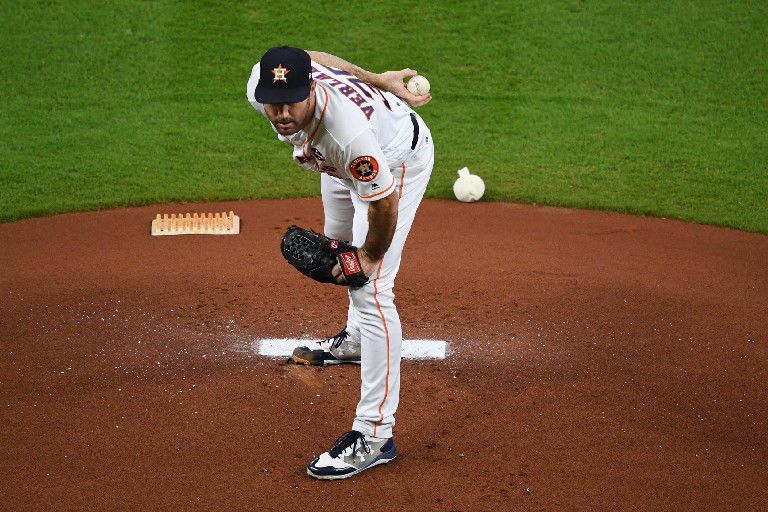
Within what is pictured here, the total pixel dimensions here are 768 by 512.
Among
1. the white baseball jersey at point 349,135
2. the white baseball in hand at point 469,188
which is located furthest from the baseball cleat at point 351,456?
the white baseball in hand at point 469,188

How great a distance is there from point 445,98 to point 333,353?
4.81 m

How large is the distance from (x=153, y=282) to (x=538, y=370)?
2.58m

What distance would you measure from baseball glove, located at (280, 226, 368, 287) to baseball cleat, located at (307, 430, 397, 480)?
28.2 inches

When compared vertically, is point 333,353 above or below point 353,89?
below

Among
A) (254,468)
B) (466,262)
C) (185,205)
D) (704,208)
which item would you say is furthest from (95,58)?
(254,468)

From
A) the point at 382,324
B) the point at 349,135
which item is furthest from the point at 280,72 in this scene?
the point at 382,324

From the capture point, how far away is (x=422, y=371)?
18.2 feet

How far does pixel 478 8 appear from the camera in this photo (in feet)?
36.3

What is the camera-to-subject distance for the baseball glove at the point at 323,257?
14.8ft

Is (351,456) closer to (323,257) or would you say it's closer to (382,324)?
(382,324)

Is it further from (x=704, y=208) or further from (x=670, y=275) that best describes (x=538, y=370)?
(x=704, y=208)

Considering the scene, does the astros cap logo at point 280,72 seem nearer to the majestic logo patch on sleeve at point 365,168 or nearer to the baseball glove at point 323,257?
the majestic logo patch on sleeve at point 365,168

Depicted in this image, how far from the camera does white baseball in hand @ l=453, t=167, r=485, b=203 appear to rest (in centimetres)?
802

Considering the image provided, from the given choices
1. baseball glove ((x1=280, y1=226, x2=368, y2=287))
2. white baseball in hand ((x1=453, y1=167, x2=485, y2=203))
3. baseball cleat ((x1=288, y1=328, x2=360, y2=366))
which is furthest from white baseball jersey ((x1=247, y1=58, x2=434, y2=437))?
white baseball in hand ((x1=453, y1=167, x2=485, y2=203))
